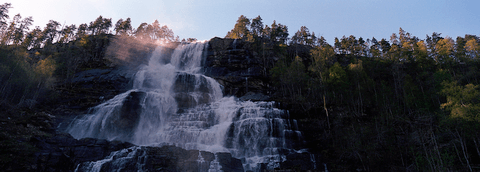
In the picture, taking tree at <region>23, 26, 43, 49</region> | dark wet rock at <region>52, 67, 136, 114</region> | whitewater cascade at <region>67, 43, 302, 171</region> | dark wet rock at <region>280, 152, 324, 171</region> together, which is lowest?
dark wet rock at <region>280, 152, 324, 171</region>

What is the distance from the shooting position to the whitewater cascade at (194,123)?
25.3 meters

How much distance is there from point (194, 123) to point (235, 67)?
69.0 ft

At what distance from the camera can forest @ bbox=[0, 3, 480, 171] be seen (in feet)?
67.3

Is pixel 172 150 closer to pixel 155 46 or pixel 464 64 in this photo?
pixel 155 46

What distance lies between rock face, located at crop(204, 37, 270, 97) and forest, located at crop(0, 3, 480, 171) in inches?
71.8

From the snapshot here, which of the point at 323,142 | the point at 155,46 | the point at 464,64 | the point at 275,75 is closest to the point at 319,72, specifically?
the point at 275,75

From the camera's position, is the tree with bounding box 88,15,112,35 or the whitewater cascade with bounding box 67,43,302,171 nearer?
the whitewater cascade with bounding box 67,43,302,171

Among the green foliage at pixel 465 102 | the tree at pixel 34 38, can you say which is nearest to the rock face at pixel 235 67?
the green foliage at pixel 465 102

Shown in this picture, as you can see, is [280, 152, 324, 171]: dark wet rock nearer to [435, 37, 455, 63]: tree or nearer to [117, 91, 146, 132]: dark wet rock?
[117, 91, 146, 132]: dark wet rock

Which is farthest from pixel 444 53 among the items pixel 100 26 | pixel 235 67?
pixel 100 26

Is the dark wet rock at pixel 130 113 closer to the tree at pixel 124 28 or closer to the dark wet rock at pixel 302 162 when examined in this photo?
the dark wet rock at pixel 302 162

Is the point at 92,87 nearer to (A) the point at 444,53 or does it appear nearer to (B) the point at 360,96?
(B) the point at 360,96

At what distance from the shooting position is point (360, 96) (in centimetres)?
3381

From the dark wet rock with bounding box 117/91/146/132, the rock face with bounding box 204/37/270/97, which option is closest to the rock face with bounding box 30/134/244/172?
the dark wet rock with bounding box 117/91/146/132
